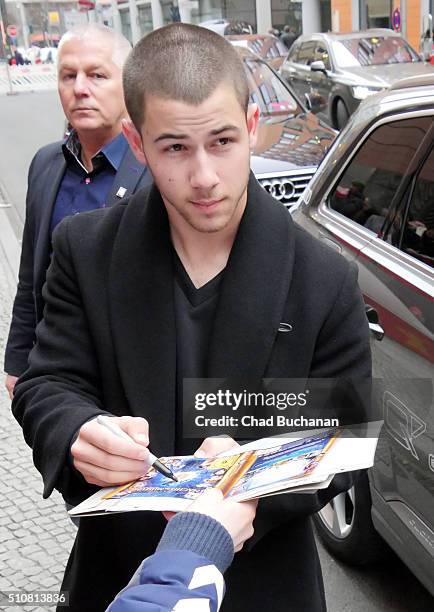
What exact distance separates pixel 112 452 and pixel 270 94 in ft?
25.9

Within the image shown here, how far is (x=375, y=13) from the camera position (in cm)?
2788

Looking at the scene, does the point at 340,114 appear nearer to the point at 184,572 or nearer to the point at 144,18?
the point at 184,572

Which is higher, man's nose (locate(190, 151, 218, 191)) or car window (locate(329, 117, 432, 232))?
man's nose (locate(190, 151, 218, 191))

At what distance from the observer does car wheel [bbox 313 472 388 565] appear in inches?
117

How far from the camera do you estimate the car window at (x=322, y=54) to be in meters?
14.3

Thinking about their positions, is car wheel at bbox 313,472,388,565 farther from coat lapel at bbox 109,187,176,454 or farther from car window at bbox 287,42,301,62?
car window at bbox 287,42,301,62

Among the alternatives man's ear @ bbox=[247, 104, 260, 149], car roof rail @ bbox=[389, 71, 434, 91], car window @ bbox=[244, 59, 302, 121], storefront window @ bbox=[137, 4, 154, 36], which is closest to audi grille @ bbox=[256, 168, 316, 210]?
car window @ bbox=[244, 59, 302, 121]

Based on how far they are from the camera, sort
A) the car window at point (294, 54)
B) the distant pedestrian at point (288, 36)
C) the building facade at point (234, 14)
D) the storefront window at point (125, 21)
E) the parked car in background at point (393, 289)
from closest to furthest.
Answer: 1. the parked car in background at point (393, 289)
2. the car window at point (294, 54)
3. the building facade at point (234, 14)
4. the distant pedestrian at point (288, 36)
5. the storefront window at point (125, 21)


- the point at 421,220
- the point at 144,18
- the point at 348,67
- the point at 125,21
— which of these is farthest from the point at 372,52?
the point at 125,21

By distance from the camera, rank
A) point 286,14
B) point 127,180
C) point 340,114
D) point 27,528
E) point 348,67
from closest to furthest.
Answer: point 127,180 < point 27,528 < point 340,114 < point 348,67 < point 286,14

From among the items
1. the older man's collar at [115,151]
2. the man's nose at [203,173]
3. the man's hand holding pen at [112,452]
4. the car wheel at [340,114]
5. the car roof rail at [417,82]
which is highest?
the man's nose at [203,173]

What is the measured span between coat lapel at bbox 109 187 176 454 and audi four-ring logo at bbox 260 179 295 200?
4.98 meters

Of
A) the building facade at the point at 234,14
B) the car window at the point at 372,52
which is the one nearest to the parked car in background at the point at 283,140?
the building facade at the point at 234,14

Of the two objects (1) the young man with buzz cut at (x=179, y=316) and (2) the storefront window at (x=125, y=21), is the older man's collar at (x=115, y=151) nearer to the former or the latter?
(1) the young man with buzz cut at (x=179, y=316)
